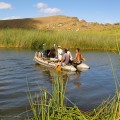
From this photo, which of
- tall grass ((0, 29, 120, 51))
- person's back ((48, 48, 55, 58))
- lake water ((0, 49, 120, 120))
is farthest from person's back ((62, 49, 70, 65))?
tall grass ((0, 29, 120, 51))

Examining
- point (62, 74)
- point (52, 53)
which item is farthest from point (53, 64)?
point (62, 74)

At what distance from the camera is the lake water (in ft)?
36.2

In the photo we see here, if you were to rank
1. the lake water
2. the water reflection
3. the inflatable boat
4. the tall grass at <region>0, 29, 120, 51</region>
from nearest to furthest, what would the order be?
the lake water
the water reflection
the inflatable boat
the tall grass at <region>0, 29, 120, 51</region>

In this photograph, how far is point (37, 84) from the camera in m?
15.2

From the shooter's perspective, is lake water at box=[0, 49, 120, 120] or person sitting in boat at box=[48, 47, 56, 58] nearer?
lake water at box=[0, 49, 120, 120]

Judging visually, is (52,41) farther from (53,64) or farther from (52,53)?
(53,64)

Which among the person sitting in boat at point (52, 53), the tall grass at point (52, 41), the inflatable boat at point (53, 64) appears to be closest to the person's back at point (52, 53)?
the person sitting in boat at point (52, 53)

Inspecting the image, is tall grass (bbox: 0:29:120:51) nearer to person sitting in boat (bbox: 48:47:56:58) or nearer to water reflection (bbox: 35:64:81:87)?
person sitting in boat (bbox: 48:47:56:58)

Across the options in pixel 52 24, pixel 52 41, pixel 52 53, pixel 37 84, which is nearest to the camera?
pixel 37 84

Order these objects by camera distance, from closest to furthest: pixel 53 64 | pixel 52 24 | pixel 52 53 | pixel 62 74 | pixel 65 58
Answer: pixel 62 74 → pixel 65 58 → pixel 53 64 → pixel 52 53 → pixel 52 24

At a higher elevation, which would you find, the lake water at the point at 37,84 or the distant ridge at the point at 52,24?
the distant ridge at the point at 52,24

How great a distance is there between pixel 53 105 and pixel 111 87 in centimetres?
910

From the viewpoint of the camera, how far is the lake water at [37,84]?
1102cm

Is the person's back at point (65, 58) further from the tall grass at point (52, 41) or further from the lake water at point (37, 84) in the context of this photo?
the tall grass at point (52, 41)
